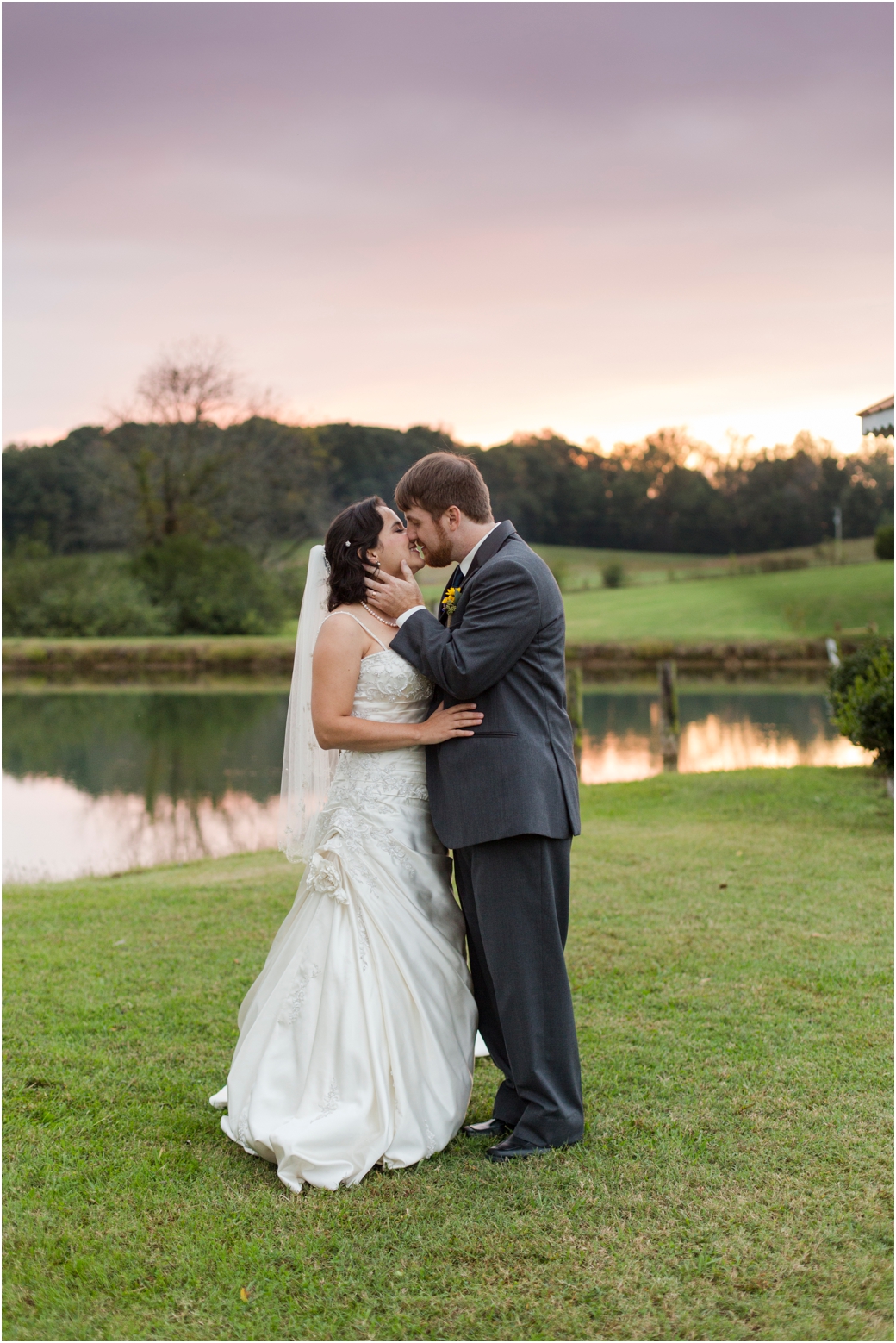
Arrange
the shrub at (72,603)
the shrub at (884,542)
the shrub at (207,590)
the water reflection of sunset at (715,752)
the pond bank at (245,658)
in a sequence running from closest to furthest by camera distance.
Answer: the water reflection of sunset at (715,752) → the pond bank at (245,658) → the shrub at (72,603) → the shrub at (207,590) → the shrub at (884,542)

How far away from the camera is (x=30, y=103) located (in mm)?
10102

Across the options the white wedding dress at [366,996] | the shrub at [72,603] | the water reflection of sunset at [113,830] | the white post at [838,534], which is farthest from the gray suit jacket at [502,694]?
the white post at [838,534]

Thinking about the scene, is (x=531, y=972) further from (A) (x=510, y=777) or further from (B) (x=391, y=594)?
(B) (x=391, y=594)

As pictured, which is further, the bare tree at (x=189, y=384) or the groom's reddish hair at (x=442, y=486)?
the bare tree at (x=189, y=384)

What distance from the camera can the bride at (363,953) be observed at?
3.28 meters

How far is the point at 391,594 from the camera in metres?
3.45

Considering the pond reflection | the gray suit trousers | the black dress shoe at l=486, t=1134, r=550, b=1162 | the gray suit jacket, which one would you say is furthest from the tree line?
the black dress shoe at l=486, t=1134, r=550, b=1162

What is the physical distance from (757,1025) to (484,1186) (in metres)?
1.81

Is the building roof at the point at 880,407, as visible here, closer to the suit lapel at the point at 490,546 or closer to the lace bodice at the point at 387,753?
the suit lapel at the point at 490,546

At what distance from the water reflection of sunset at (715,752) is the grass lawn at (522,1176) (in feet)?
30.0

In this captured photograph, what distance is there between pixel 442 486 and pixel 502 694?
732 millimetres

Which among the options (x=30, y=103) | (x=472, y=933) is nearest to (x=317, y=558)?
(x=472, y=933)

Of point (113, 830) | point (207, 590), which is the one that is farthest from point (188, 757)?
point (207, 590)

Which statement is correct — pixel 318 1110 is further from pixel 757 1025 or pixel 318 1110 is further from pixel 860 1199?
pixel 757 1025
